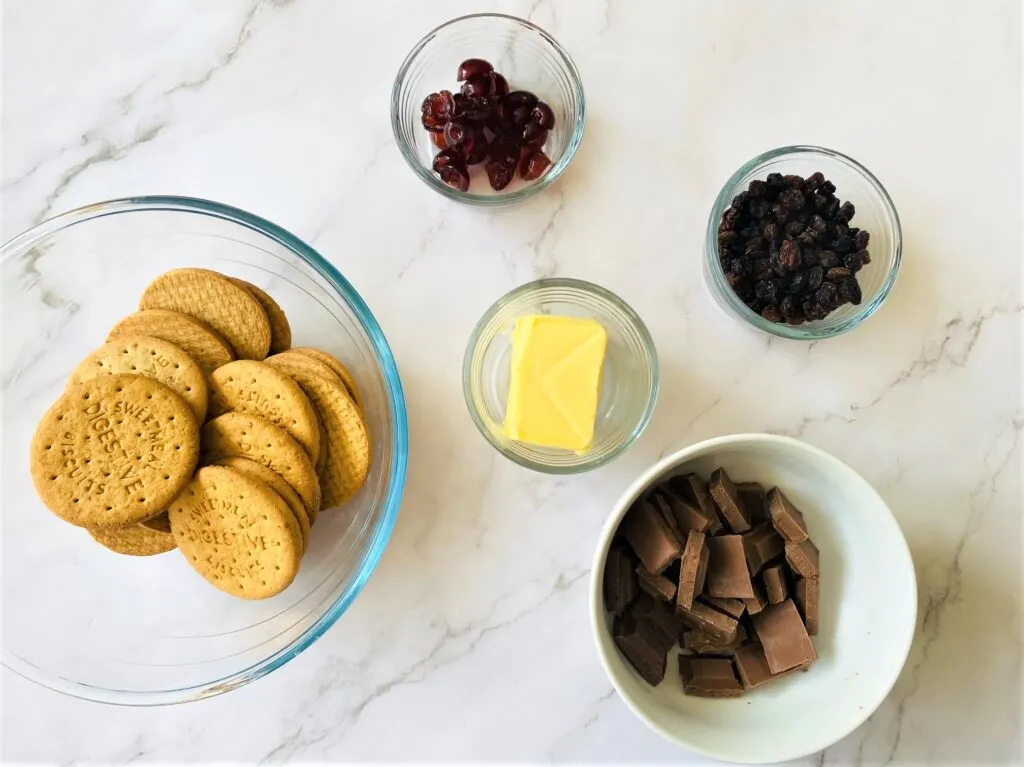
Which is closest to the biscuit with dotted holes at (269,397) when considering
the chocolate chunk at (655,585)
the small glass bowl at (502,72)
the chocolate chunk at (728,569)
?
the small glass bowl at (502,72)

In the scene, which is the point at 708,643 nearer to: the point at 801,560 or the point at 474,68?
the point at 801,560

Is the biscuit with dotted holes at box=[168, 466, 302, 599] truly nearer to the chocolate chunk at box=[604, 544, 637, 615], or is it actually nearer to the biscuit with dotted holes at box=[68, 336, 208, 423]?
the biscuit with dotted holes at box=[68, 336, 208, 423]

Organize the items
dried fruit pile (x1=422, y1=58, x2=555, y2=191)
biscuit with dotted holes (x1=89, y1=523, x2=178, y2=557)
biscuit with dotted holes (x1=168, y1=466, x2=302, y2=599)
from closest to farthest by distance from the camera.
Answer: biscuit with dotted holes (x1=168, y1=466, x2=302, y2=599) < biscuit with dotted holes (x1=89, y1=523, x2=178, y2=557) < dried fruit pile (x1=422, y1=58, x2=555, y2=191)

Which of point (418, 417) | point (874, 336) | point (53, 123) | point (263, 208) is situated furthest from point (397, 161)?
point (874, 336)

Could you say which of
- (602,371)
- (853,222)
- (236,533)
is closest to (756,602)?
(602,371)

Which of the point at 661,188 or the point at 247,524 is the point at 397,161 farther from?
the point at 247,524

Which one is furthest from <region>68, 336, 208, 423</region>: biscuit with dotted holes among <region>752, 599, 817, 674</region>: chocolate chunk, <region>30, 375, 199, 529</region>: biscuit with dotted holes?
<region>752, 599, 817, 674</region>: chocolate chunk
